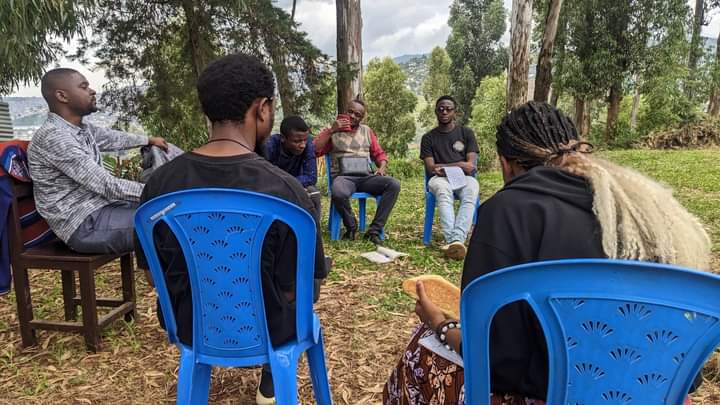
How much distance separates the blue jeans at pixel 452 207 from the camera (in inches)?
192

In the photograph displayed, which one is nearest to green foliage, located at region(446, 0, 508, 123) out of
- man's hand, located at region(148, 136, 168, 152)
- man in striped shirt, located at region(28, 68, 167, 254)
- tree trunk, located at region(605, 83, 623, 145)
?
tree trunk, located at region(605, 83, 623, 145)

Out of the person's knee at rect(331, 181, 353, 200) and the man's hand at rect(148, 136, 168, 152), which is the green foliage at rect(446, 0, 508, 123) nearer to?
the person's knee at rect(331, 181, 353, 200)

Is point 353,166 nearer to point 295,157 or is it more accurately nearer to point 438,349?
point 295,157

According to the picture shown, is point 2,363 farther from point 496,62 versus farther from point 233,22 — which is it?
point 496,62

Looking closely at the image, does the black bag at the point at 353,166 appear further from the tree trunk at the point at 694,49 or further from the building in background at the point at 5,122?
the tree trunk at the point at 694,49

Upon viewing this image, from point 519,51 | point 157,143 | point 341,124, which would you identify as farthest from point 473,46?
point 157,143

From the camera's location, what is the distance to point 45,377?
2719mm

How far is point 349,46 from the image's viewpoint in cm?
792

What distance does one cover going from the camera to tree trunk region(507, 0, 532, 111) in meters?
8.48

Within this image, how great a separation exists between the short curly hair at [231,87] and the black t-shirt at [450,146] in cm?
372

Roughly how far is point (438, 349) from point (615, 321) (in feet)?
2.30

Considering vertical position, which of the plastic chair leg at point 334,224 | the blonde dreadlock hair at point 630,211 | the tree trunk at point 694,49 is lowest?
the plastic chair leg at point 334,224

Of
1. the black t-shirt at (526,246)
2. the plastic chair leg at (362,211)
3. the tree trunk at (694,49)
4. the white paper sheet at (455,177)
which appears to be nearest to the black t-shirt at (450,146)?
the white paper sheet at (455,177)

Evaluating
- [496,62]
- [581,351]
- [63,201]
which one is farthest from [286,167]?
[496,62]
